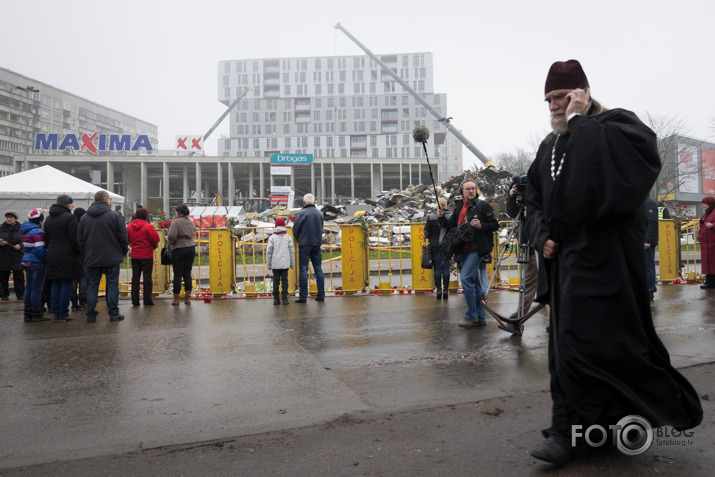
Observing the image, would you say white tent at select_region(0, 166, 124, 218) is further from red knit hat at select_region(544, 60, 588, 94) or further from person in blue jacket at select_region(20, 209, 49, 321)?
red knit hat at select_region(544, 60, 588, 94)

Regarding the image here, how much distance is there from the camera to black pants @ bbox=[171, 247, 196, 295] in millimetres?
9922

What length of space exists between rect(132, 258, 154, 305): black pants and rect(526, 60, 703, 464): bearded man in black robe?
8136 mm

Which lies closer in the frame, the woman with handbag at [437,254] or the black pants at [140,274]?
the black pants at [140,274]

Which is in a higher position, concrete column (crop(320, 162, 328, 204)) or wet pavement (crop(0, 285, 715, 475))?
concrete column (crop(320, 162, 328, 204))

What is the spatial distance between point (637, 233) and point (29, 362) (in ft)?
18.8

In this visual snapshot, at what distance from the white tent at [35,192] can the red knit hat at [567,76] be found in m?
17.6

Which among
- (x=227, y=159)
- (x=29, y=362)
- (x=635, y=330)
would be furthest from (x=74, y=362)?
(x=227, y=159)

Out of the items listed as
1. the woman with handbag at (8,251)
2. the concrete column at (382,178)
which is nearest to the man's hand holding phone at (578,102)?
the woman with handbag at (8,251)

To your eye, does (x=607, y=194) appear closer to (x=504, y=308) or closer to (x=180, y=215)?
(x=504, y=308)

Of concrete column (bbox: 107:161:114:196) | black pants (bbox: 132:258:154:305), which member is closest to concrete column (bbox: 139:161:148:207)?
concrete column (bbox: 107:161:114:196)

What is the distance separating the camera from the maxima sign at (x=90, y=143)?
59031 mm

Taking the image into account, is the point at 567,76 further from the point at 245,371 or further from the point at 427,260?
the point at 427,260

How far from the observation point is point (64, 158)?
68500 millimetres

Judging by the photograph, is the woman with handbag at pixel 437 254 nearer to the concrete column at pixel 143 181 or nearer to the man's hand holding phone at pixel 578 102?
the man's hand holding phone at pixel 578 102
